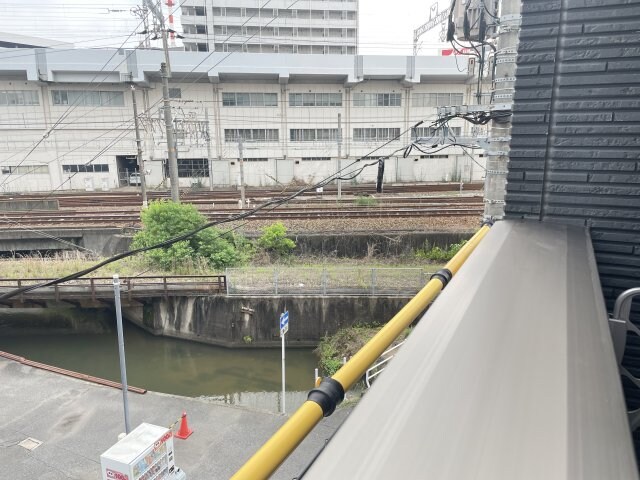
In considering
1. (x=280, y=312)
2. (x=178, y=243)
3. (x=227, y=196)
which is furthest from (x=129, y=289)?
(x=227, y=196)

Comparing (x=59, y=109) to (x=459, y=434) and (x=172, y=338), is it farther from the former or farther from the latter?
(x=459, y=434)

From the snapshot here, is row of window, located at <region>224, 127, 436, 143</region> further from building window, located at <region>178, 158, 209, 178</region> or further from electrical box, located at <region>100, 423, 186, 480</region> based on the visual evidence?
electrical box, located at <region>100, 423, 186, 480</region>

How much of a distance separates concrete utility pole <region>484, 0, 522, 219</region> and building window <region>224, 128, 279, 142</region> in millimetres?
28162

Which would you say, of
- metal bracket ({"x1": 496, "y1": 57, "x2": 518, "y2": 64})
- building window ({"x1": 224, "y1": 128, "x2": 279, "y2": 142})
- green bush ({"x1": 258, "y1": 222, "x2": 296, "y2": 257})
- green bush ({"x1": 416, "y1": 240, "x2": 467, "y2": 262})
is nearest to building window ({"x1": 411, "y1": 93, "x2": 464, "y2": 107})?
building window ({"x1": 224, "y1": 128, "x2": 279, "y2": 142})

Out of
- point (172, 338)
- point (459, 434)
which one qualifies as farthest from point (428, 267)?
point (459, 434)

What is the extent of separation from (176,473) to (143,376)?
220 inches

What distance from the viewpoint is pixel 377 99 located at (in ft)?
112

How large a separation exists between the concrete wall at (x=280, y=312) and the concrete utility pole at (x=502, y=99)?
5690 millimetres

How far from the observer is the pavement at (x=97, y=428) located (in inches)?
257

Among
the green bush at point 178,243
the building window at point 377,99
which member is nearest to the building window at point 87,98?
the building window at point 377,99

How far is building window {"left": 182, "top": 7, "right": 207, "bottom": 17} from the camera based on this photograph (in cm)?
4306

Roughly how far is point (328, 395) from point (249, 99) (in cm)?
3366

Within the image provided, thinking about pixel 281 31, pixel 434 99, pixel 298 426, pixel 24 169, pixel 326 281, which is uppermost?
pixel 281 31

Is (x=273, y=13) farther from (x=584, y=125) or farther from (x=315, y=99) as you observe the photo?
(x=584, y=125)
